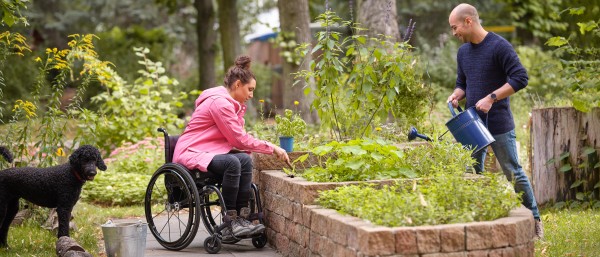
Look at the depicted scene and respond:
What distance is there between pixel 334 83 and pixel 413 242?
296cm

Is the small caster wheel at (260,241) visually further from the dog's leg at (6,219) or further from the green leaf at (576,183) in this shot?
the green leaf at (576,183)

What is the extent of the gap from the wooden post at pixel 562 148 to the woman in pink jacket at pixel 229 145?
3115 mm

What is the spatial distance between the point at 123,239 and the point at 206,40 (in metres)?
13.7

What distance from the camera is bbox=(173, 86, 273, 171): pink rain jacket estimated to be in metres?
6.18

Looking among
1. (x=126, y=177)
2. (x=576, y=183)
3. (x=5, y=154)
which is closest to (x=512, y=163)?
(x=576, y=183)

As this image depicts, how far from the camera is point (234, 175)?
6.07m

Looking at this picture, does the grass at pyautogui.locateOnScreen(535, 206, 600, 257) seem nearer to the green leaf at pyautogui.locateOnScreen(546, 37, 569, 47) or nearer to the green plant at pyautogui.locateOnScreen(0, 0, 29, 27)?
the green leaf at pyautogui.locateOnScreen(546, 37, 569, 47)

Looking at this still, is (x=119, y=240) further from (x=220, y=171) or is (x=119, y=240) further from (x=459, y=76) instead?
(x=459, y=76)

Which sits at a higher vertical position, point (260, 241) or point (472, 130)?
point (472, 130)

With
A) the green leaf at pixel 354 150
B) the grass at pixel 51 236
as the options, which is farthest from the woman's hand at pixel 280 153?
the grass at pixel 51 236

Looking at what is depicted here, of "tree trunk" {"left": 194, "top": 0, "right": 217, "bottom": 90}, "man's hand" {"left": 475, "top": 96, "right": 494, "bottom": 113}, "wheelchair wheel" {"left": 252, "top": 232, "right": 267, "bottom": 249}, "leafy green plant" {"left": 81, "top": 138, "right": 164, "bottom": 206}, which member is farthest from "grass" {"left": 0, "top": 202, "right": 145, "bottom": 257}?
"tree trunk" {"left": 194, "top": 0, "right": 217, "bottom": 90}

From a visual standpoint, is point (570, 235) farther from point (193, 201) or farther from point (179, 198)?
point (179, 198)

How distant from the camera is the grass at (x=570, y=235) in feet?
18.2

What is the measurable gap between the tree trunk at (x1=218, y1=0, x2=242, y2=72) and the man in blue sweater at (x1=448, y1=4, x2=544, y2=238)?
10122 millimetres
